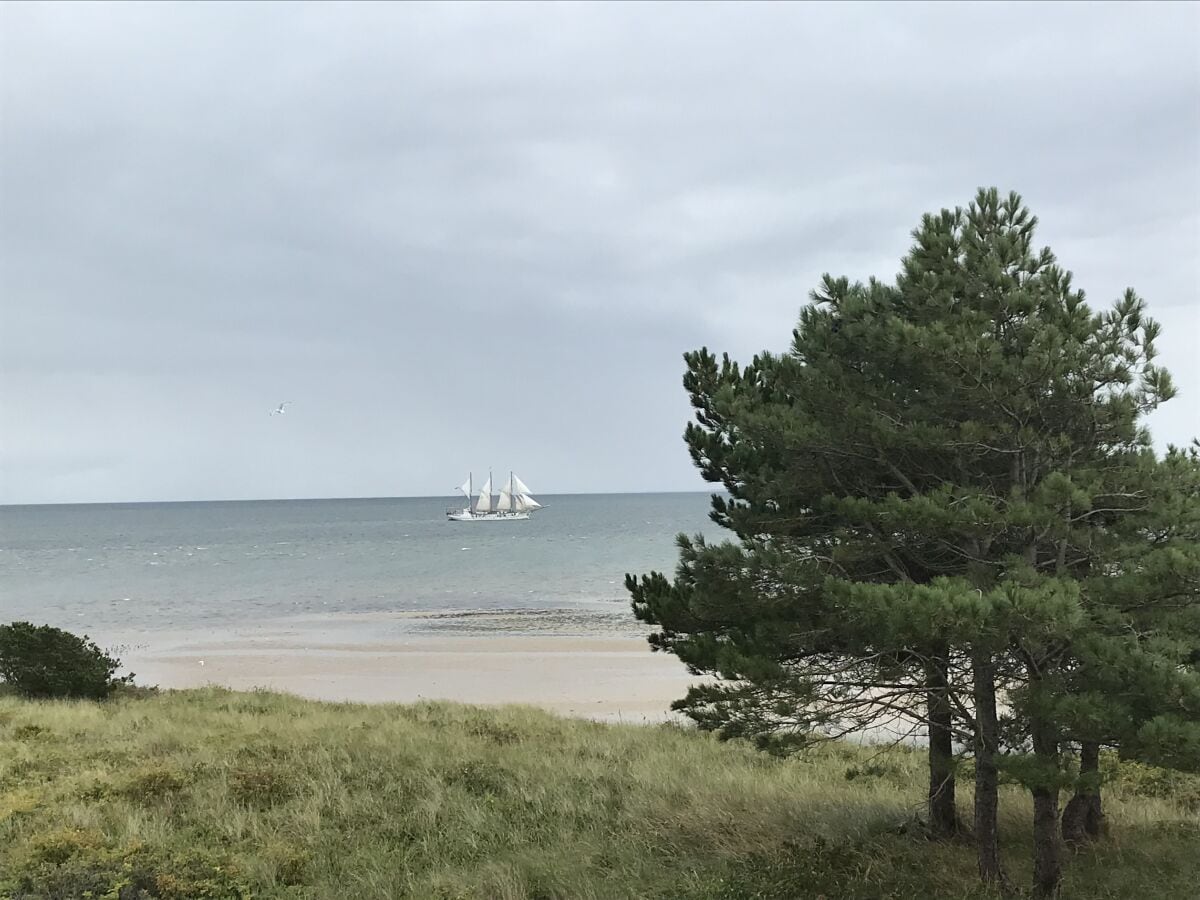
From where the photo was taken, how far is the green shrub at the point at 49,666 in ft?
61.9

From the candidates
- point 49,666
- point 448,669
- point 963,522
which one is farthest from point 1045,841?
point 448,669

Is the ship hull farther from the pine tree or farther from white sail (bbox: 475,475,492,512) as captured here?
the pine tree

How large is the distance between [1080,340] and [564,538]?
102664mm

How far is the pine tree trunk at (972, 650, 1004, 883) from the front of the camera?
6.76 m

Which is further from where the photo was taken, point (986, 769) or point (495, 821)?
point (495, 821)

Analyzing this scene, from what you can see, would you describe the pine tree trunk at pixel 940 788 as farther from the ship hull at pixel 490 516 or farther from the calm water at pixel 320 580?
the ship hull at pixel 490 516

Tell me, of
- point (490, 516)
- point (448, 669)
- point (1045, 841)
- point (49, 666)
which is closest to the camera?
point (1045, 841)

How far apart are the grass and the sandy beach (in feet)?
24.1

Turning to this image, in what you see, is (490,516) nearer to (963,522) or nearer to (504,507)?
(504,507)

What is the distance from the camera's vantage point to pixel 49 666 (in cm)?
1895

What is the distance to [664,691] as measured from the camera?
2261cm

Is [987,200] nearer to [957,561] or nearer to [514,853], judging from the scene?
[957,561]

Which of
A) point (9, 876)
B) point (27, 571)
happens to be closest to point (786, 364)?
point (9, 876)

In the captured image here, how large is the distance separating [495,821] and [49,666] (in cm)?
1496
